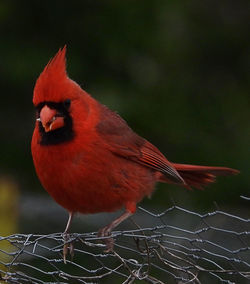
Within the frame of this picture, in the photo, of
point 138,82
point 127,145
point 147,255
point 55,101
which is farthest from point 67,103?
point 138,82

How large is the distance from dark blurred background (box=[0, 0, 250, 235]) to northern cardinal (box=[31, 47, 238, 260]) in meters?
1.36

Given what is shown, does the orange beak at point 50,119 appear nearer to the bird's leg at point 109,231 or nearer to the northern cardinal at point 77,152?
the northern cardinal at point 77,152

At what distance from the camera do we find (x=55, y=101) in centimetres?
344

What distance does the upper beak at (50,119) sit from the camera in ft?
11.1

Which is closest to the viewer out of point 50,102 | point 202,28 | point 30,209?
point 50,102

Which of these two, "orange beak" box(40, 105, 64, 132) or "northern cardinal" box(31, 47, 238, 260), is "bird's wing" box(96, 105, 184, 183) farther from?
"orange beak" box(40, 105, 64, 132)

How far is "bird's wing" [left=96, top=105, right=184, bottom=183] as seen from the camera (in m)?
3.78

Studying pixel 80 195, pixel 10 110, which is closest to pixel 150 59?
pixel 10 110

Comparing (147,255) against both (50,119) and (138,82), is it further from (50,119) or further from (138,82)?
(138,82)

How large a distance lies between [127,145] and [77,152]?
438 mm

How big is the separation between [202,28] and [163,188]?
44.4 inches

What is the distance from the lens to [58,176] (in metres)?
3.49

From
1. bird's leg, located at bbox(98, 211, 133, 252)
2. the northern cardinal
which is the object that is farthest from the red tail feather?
bird's leg, located at bbox(98, 211, 133, 252)

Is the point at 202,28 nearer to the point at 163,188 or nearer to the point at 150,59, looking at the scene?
the point at 150,59
